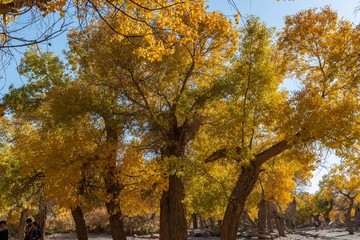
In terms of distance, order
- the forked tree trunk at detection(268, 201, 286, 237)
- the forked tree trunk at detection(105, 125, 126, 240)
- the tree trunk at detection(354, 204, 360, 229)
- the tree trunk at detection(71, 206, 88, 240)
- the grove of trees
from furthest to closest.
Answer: the tree trunk at detection(354, 204, 360, 229) < the forked tree trunk at detection(268, 201, 286, 237) < the tree trunk at detection(71, 206, 88, 240) < the forked tree trunk at detection(105, 125, 126, 240) < the grove of trees

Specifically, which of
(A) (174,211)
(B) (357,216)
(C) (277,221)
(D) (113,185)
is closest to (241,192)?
(A) (174,211)

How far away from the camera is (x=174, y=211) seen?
44.1 ft

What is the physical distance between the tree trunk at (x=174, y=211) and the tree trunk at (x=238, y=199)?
4.56 ft

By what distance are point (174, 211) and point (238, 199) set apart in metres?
2.13

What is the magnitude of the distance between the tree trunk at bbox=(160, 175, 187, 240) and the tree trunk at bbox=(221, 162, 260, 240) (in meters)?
1.39

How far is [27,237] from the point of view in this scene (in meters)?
13.6

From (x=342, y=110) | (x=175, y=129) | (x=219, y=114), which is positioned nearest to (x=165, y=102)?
(x=175, y=129)

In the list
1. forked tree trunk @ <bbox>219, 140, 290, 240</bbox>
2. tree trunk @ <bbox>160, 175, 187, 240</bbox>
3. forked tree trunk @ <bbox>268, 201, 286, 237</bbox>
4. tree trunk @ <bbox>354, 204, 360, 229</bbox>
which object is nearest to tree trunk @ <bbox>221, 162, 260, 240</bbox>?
forked tree trunk @ <bbox>219, 140, 290, 240</bbox>

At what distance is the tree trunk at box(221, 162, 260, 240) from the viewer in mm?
12891

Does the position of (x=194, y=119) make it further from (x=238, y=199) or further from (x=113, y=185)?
(x=113, y=185)

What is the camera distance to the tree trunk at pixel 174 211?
13250 millimetres

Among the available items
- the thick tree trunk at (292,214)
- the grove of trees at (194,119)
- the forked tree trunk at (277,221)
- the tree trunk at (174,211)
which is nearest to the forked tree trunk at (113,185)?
the grove of trees at (194,119)

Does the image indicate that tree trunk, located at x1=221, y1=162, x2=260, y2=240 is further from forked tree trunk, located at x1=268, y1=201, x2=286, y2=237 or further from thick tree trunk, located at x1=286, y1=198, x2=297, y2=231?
thick tree trunk, located at x1=286, y1=198, x2=297, y2=231

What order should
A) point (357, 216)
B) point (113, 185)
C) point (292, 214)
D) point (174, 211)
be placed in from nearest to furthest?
point (174, 211), point (113, 185), point (292, 214), point (357, 216)
